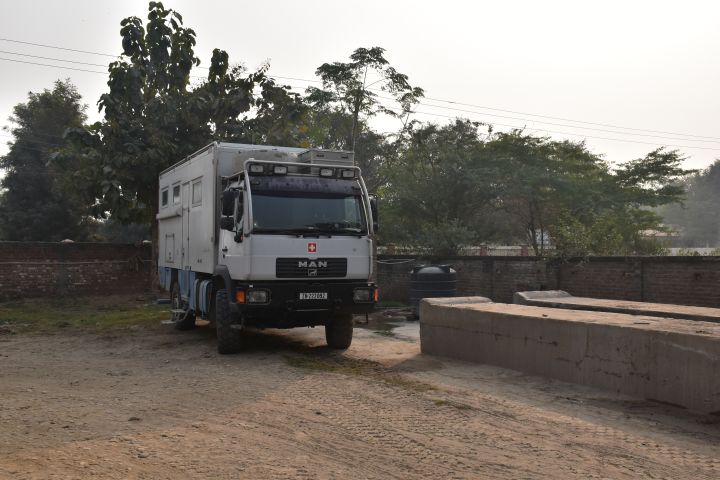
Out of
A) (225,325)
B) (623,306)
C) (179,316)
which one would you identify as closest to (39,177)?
(179,316)

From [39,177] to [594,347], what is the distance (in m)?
35.7

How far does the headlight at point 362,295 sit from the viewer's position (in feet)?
33.2

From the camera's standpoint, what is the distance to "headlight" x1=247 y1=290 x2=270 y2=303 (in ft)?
31.2

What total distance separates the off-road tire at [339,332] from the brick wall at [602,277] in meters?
6.54

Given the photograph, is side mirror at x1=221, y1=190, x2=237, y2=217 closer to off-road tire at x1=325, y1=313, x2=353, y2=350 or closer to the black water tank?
off-road tire at x1=325, y1=313, x2=353, y2=350

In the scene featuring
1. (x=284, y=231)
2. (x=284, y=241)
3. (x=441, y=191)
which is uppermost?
(x=441, y=191)

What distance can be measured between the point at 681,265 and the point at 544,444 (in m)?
8.69

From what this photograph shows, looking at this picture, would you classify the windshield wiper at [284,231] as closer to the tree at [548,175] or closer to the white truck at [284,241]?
the white truck at [284,241]

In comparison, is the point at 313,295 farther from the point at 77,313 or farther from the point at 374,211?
the point at 77,313

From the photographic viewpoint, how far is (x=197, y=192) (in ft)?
38.7

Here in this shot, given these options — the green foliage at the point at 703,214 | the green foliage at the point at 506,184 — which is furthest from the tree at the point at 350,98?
the green foliage at the point at 703,214

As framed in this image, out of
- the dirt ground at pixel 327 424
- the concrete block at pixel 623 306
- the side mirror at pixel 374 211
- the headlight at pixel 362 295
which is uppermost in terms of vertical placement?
the side mirror at pixel 374 211

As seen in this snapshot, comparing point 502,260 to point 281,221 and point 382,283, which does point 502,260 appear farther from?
point 281,221

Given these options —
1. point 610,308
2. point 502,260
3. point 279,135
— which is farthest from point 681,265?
point 279,135
